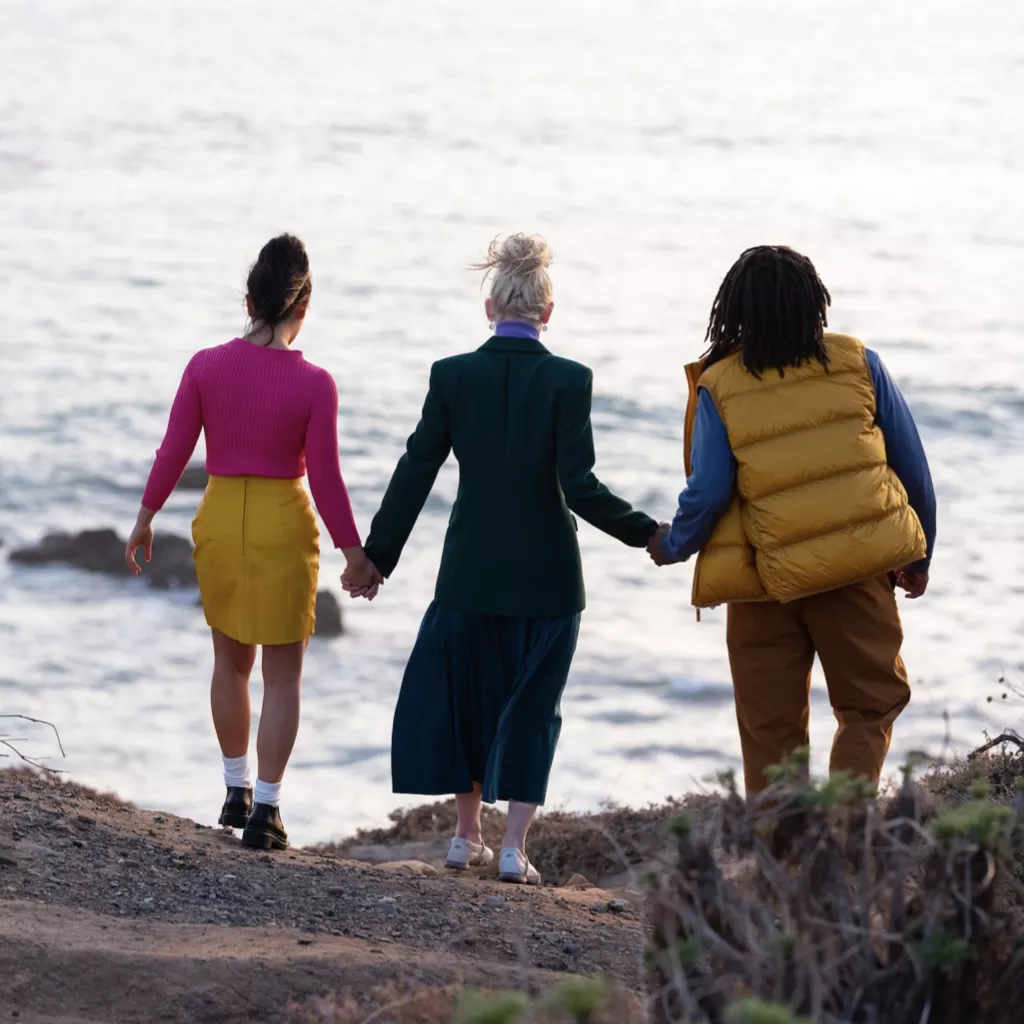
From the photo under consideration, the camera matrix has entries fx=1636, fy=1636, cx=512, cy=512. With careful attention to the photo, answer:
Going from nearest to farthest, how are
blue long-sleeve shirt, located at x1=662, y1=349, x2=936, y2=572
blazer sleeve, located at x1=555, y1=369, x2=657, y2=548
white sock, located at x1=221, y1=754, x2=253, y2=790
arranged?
blue long-sleeve shirt, located at x1=662, y1=349, x2=936, y2=572 → blazer sleeve, located at x1=555, y1=369, x2=657, y2=548 → white sock, located at x1=221, y1=754, x2=253, y2=790

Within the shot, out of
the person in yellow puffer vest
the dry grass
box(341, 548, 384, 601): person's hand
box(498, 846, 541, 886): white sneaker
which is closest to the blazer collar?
the person in yellow puffer vest

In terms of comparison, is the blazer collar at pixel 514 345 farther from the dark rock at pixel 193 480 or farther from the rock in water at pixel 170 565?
the dark rock at pixel 193 480

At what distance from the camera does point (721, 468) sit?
14.6 feet

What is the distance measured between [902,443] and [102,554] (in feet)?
34.6

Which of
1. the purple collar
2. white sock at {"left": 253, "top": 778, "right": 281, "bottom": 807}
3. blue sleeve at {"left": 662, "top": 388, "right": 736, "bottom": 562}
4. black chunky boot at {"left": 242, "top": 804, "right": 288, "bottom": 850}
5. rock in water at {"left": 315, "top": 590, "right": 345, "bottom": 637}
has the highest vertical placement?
the purple collar

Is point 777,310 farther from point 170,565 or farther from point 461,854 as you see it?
point 170,565

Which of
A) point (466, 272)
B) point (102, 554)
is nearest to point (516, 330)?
point (102, 554)

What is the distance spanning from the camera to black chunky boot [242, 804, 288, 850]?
5094mm

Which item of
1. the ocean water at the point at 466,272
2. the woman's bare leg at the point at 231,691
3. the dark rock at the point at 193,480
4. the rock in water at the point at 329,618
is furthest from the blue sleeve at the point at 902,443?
the dark rock at the point at 193,480

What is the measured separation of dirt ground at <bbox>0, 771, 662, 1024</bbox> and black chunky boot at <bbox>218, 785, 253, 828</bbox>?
75 millimetres

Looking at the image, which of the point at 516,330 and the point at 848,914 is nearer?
the point at 848,914

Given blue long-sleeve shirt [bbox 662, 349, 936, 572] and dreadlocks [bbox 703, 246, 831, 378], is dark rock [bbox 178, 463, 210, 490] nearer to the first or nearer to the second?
blue long-sleeve shirt [bbox 662, 349, 936, 572]

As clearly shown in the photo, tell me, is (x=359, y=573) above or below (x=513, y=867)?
above

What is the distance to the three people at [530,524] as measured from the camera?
4414 mm
